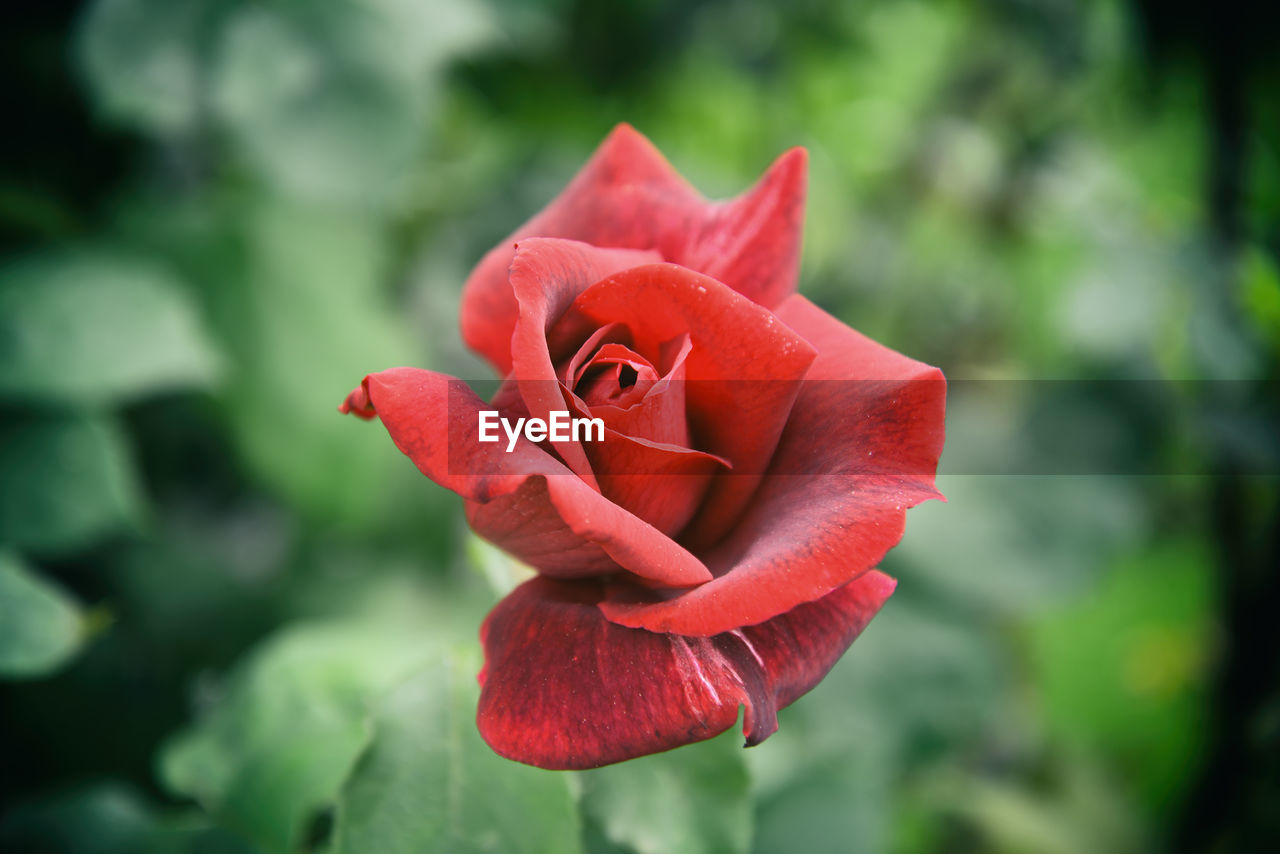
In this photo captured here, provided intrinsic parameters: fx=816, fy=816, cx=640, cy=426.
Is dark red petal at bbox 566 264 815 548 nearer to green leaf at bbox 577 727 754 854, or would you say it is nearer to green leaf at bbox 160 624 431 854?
green leaf at bbox 577 727 754 854

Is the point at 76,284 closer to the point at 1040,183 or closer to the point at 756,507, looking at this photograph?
the point at 756,507

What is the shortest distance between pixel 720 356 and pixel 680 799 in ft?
0.81

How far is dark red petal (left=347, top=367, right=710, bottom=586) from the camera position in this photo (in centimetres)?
31

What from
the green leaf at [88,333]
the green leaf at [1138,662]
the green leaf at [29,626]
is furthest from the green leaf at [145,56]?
the green leaf at [1138,662]

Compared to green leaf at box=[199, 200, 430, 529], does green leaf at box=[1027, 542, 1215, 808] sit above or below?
below

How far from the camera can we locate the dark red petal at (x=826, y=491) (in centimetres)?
32

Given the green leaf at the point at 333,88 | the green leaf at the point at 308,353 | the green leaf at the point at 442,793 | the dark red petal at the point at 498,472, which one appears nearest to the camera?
the dark red petal at the point at 498,472

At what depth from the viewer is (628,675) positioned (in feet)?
1.12

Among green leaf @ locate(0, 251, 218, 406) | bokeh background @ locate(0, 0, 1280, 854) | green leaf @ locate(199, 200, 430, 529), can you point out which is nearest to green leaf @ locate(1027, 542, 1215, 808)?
bokeh background @ locate(0, 0, 1280, 854)

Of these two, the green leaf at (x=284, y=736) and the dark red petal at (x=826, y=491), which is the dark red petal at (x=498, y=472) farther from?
the green leaf at (x=284, y=736)

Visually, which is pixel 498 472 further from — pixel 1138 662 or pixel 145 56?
pixel 1138 662

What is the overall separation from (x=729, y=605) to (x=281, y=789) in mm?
414

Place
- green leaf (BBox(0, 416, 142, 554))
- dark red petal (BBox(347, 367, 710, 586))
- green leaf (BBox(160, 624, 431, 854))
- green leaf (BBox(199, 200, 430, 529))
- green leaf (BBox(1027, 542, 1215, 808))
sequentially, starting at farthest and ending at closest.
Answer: green leaf (BBox(1027, 542, 1215, 808)) < green leaf (BBox(199, 200, 430, 529)) < green leaf (BBox(0, 416, 142, 554)) < green leaf (BBox(160, 624, 431, 854)) < dark red petal (BBox(347, 367, 710, 586))

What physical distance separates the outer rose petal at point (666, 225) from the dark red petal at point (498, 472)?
3.7 inches
